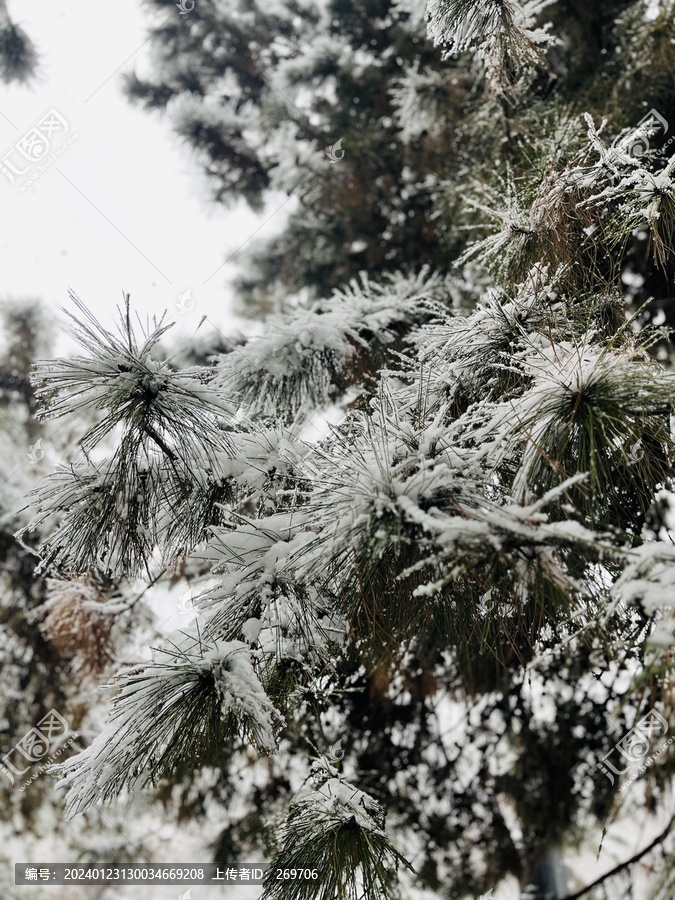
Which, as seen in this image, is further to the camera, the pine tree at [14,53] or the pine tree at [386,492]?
the pine tree at [14,53]

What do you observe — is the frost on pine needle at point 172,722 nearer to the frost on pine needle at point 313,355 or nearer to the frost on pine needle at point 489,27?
the frost on pine needle at point 313,355

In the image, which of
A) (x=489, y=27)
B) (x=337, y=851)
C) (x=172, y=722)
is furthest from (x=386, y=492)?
(x=489, y=27)

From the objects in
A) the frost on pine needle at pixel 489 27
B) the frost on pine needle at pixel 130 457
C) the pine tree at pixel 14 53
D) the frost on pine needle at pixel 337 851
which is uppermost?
the pine tree at pixel 14 53

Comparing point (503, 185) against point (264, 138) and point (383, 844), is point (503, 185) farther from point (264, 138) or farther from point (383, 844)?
point (264, 138)

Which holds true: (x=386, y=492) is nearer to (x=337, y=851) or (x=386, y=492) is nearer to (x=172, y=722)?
(x=172, y=722)

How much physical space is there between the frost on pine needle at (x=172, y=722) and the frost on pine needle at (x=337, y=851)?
270 millimetres

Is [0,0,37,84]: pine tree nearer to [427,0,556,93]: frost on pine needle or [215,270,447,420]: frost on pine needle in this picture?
[215,270,447,420]: frost on pine needle

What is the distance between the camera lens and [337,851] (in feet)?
3.91

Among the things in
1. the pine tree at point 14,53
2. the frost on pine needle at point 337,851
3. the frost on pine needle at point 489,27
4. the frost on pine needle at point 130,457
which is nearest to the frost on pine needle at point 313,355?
the frost on pine needle at point 130,457

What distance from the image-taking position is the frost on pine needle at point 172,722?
111 centimetres

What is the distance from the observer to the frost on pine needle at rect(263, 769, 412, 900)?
46.1 inches

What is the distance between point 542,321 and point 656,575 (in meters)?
0.86

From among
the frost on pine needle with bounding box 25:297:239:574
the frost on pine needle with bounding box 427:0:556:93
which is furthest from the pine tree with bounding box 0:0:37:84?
the frost on pine needle with bounding box 25:297:239:574

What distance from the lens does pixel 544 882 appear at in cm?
409
